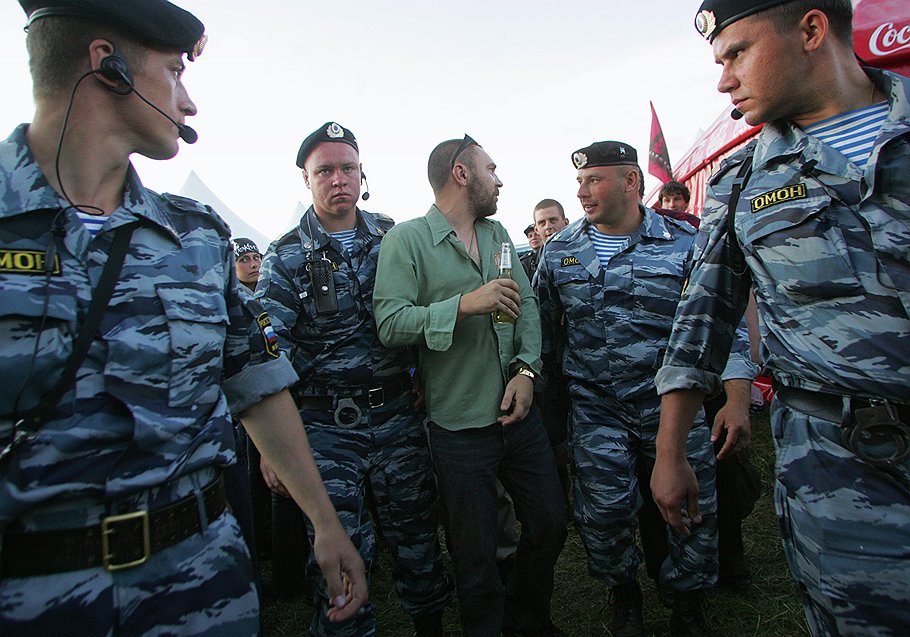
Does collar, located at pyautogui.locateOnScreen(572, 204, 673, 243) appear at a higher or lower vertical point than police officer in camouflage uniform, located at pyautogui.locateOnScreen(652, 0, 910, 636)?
higher

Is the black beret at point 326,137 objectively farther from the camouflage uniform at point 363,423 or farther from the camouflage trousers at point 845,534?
the camouflage trousers at point 845,534

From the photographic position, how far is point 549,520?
2.77m

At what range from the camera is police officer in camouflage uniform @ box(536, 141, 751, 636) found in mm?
2910

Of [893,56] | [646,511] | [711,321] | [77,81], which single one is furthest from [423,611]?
[893,56]

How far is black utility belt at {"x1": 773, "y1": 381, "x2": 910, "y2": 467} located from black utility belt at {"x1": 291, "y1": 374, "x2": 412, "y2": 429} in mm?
1923

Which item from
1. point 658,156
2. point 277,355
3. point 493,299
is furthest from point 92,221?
point 658,156

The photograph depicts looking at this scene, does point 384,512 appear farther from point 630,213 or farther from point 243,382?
point 630,213

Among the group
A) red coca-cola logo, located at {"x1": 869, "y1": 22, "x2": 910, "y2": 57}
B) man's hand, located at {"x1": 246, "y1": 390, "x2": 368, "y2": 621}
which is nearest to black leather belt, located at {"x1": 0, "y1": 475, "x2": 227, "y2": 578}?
man's hand, located at {"x1": 246, "y1": 390, "x2": 368, "y2": 621}

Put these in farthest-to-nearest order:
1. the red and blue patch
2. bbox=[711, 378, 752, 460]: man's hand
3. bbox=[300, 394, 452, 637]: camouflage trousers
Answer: bbox=[300, 394, 452, 637]: camouflage trousers, bbox=[711, 378, 752, 460]: man's hand, the red and blue patch

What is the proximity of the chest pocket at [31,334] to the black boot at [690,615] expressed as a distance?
2.92 m

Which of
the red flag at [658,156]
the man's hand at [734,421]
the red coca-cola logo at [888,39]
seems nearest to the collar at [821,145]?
the man's hand at [734,421]

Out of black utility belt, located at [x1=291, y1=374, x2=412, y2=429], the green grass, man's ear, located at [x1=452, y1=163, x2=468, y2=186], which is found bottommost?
the green grass

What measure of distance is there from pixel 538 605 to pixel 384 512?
91 centimetres

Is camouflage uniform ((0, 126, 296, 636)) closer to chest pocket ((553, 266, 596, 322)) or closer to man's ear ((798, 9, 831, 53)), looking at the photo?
man's ear ((798, 9, 831, 53))
